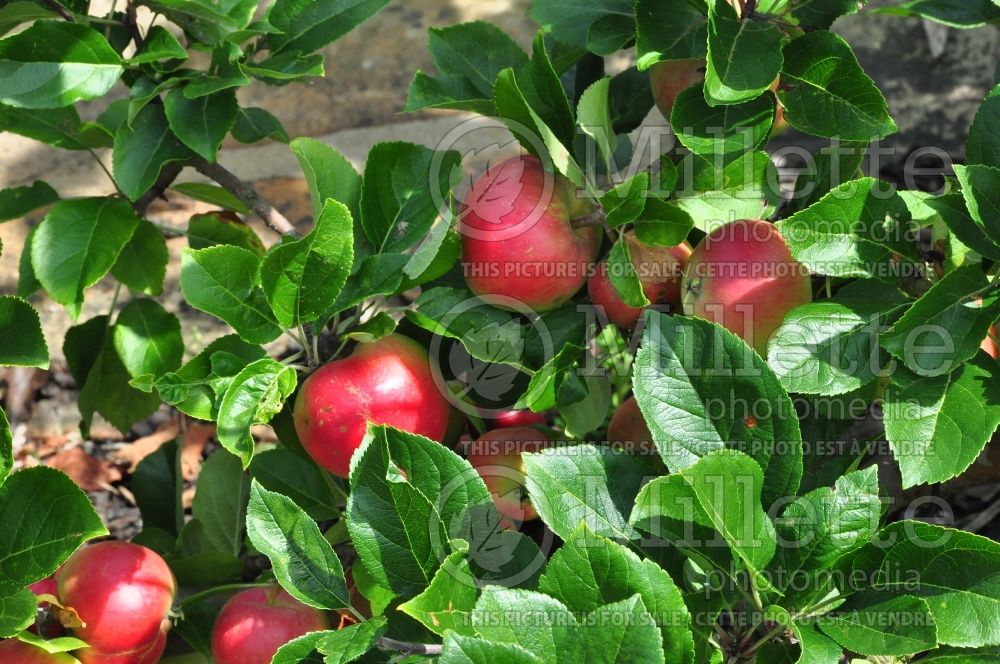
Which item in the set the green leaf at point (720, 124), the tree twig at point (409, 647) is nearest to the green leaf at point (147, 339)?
the tree twig at point (409, 647)

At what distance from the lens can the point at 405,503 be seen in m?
0.84

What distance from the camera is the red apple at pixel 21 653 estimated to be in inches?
37.9

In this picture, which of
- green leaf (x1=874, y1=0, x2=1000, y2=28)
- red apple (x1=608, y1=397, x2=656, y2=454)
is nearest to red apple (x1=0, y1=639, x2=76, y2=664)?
red apple (x1=608, y1=397, x2=656, y2=454)

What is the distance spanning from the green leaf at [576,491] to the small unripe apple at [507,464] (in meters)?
0.20

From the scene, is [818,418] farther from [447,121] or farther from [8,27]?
[447,121]

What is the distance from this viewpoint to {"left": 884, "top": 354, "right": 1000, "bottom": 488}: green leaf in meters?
0.85

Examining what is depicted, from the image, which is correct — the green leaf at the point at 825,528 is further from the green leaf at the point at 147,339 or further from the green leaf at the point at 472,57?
the green leaf at the point at 147,339

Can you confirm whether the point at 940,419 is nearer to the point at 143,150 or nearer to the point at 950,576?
the point at 950,576

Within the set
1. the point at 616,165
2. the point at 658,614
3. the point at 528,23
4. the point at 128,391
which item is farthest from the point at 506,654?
the point at 528,23

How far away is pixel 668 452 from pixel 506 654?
0.24 metres

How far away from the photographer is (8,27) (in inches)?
44.9

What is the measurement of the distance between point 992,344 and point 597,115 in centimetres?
42

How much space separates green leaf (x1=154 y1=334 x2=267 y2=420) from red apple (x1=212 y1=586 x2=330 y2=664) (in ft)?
0.67

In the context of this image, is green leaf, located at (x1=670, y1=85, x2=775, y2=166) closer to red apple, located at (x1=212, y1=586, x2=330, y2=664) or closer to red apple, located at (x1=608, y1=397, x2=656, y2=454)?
red apple, located at (x1=608, y1=397, x2=656, y2=454)
